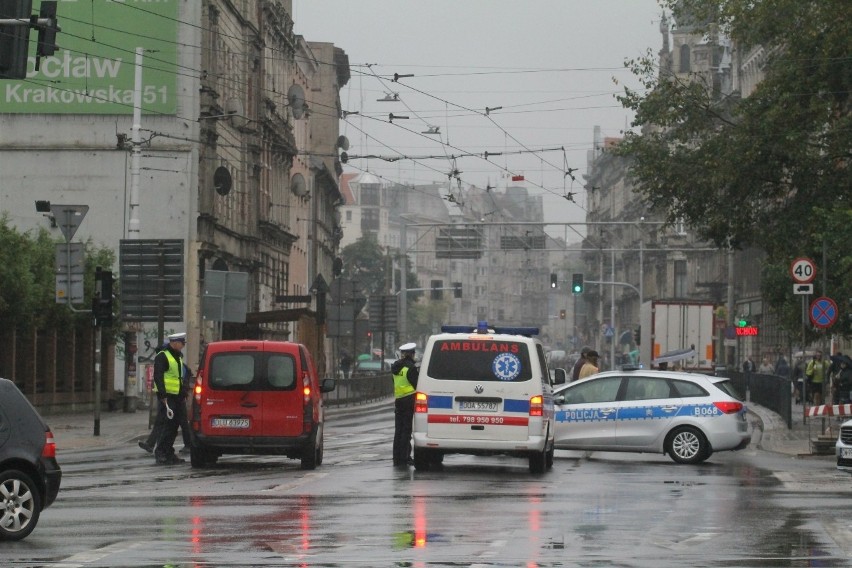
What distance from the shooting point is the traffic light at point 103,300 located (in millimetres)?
35438

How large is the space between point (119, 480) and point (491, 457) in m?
9.08

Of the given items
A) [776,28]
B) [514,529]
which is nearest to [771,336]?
[776,28]

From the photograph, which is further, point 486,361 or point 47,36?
point 486,361

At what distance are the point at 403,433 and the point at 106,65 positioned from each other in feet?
107

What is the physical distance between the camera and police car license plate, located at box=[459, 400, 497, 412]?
2441cm

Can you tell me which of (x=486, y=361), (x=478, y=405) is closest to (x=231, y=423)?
(x=478, y=405)

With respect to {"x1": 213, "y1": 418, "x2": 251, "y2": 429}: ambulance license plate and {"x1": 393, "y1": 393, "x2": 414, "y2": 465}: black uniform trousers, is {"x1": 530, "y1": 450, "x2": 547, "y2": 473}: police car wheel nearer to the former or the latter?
{"x1": 393, "y1": 393, "x2": 414, "y2": 465}: black uniform trousers

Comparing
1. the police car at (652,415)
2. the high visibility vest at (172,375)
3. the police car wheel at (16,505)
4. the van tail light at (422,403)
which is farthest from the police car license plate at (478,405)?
the police car wheel at (16,505)

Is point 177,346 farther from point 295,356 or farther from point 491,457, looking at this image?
point 491,457

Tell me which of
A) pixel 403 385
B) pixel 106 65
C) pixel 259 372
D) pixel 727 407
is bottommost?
pixel 727 407

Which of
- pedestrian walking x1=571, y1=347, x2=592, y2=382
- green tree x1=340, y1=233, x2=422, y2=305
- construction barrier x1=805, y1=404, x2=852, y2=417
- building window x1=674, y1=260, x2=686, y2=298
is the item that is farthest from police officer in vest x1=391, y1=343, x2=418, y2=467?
green tree x1=340, y1=233, x2=422, y2=305

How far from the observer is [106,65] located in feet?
186

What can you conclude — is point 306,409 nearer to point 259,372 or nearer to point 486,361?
point 259,372

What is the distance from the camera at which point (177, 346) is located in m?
27.1
